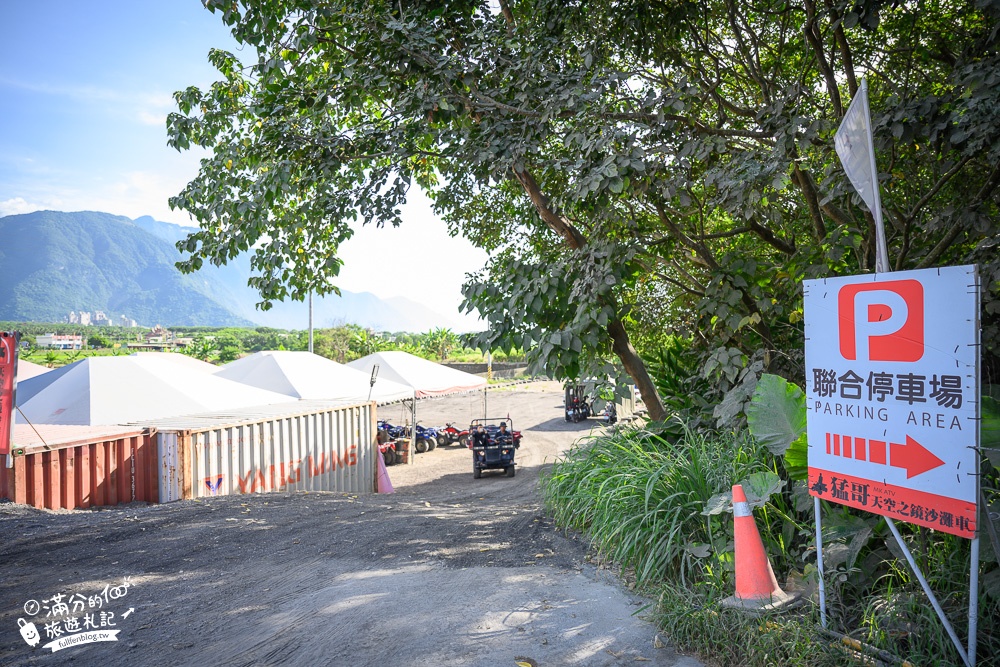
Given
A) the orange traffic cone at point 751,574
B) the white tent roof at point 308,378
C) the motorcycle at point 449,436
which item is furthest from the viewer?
the motorcycle at point 449,436

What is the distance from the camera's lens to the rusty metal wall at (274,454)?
8688 mm

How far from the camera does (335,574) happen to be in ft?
14.3

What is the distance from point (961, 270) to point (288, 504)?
6.68 meters

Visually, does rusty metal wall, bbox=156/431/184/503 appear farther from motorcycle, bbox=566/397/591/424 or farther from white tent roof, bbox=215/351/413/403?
motorcycle, bbox=566/397/591/424

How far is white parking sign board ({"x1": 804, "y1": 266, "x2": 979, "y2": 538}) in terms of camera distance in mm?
2463

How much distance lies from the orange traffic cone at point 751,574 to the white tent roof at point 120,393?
33.0 ft

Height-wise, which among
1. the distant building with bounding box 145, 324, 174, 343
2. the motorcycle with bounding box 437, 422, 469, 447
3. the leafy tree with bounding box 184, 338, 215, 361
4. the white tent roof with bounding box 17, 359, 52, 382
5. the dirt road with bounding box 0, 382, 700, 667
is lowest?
the motorcycle with bounding box 437, 422, 469, 447

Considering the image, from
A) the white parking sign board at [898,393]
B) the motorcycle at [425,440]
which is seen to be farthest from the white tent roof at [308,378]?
the white parking sign board at [898,393]

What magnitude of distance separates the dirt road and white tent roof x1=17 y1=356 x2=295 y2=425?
14.2 ft

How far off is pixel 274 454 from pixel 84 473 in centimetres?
316

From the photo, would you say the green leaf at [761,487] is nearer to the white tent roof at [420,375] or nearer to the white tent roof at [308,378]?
the white tent roof at [308,378]

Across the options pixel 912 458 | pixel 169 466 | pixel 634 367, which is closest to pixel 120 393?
pixel 169 466

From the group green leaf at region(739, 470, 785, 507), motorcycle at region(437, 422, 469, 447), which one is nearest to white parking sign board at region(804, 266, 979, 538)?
green leaf at region(739, 470, 785, 507)

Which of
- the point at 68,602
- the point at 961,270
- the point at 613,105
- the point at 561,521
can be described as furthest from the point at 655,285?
the point at 68,602
